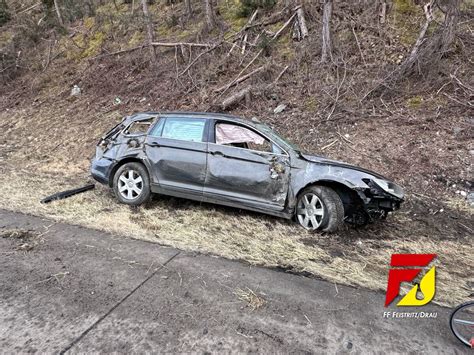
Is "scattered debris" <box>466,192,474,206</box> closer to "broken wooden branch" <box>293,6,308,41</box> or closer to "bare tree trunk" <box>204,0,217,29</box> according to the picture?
"broken wooden branch" <box>293,6,308,41</box>

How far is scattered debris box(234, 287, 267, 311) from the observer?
329 cm

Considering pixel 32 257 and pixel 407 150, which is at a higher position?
pixel 407 150

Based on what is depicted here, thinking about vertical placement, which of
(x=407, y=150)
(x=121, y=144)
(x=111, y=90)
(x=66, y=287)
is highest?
(x=111, y=90)

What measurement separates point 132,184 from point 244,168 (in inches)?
75.6

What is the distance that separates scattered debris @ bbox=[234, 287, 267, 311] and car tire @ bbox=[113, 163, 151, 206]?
302 centimetres

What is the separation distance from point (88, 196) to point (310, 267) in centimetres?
419

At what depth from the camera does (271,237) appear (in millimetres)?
5043

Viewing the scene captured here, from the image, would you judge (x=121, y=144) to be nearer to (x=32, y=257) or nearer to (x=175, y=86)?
(x=32, y=257)

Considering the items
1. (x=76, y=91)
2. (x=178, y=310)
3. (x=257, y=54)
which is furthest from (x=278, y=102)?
(x=178, y=310)

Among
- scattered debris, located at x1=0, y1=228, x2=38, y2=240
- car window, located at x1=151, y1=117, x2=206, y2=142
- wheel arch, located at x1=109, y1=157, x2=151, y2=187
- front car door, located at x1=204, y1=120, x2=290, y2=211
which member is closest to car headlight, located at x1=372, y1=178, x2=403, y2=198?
front car door, located at x1=204, y1=120, x2=290, y2=211

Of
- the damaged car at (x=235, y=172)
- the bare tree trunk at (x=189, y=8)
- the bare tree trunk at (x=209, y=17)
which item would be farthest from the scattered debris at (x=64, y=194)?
the bare tree trunk at (x=189, y=8)

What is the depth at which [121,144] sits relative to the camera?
623 cm

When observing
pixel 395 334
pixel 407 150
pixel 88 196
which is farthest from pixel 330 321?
pixel 407 150

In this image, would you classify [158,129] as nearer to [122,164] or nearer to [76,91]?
[122,164]
